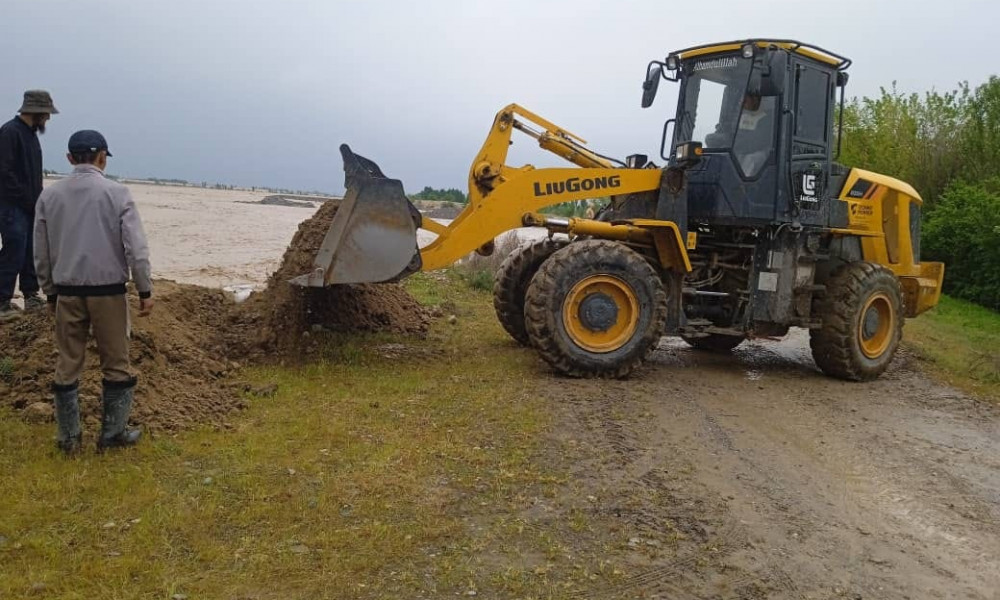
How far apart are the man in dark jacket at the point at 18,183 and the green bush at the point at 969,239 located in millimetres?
19608

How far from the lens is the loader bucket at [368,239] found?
6887 millimetres

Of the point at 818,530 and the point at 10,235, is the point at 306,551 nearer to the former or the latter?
the point at 818,530

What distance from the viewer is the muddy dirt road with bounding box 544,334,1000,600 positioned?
398 cm

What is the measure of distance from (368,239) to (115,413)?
2630 millimetres

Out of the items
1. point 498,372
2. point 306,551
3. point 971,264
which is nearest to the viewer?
point 306,551

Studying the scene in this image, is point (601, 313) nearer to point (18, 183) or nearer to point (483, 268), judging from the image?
point (18, 183)

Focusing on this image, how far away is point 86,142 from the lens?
4.83 m

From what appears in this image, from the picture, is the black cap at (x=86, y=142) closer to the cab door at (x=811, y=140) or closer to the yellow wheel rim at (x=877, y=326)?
the cab door at (x=811, y=140)

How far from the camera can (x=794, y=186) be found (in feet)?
27.3

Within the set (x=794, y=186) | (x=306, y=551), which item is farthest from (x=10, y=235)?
(x=794, y=186)

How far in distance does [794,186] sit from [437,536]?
5864mm

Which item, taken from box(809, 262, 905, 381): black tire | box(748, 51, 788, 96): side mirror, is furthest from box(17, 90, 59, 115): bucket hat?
box(809, 262, 905, 381): black tire

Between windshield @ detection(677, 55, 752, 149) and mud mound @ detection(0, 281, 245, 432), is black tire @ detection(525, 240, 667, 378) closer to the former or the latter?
windshield @ detection(677, 55, 752, 149)

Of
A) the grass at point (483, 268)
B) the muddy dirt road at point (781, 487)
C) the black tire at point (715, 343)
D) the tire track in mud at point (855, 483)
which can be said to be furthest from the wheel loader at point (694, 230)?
the grass at point (483, 268)
